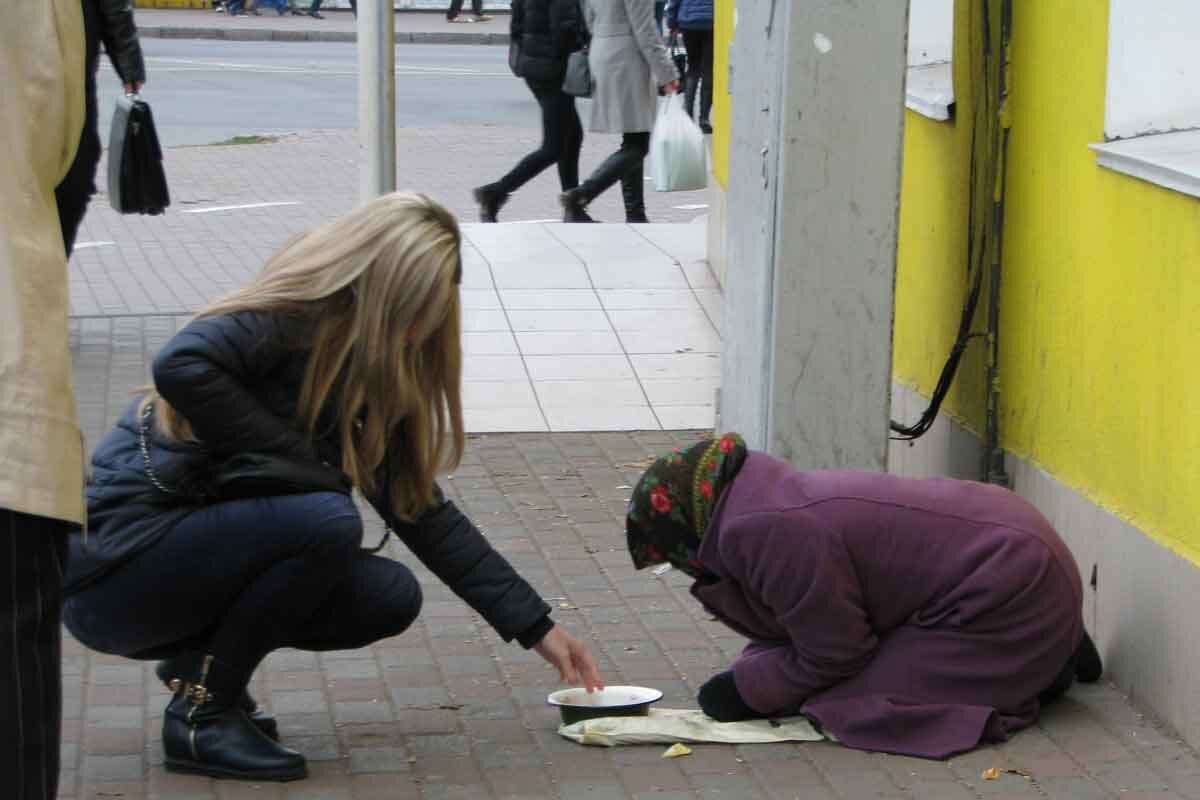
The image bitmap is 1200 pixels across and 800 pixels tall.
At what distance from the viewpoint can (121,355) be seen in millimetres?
8023

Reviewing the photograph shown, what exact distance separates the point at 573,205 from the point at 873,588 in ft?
22.9

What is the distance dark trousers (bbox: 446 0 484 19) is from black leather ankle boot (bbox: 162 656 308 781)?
87.2ft

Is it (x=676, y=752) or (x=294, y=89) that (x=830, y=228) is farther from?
(x=294, y=89)

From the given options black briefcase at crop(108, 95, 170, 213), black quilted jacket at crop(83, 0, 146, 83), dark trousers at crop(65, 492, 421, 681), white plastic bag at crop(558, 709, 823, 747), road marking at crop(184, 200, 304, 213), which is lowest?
road marking at crop(184, 200, 304, 213)

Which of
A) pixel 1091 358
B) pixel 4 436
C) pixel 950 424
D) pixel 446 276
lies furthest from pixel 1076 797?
pixel 4 436

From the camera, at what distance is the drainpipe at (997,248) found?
17.6ft

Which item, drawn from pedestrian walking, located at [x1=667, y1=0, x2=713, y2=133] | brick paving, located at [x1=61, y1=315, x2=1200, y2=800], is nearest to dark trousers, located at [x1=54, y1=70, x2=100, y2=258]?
brick paving, located at [x1=61, y1=315, x2=1200, y2=800]

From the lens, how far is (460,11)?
3034 cm

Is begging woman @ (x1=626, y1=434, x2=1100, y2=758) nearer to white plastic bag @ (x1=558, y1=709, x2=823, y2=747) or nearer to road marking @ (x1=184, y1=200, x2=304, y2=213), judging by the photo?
white plastic bag @ (x1=558, y1=709, x2=823, y2=747)

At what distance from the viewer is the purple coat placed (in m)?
3.99

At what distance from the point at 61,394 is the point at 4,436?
3.3 inches

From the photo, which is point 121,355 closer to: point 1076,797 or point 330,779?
point 330,779

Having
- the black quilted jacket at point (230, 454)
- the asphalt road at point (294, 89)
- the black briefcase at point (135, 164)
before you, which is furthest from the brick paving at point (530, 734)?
the asphalt road at point (294, 89)

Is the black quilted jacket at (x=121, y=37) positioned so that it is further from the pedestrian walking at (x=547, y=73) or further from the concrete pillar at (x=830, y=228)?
the pedestrian walking at (x=547, y=73)
